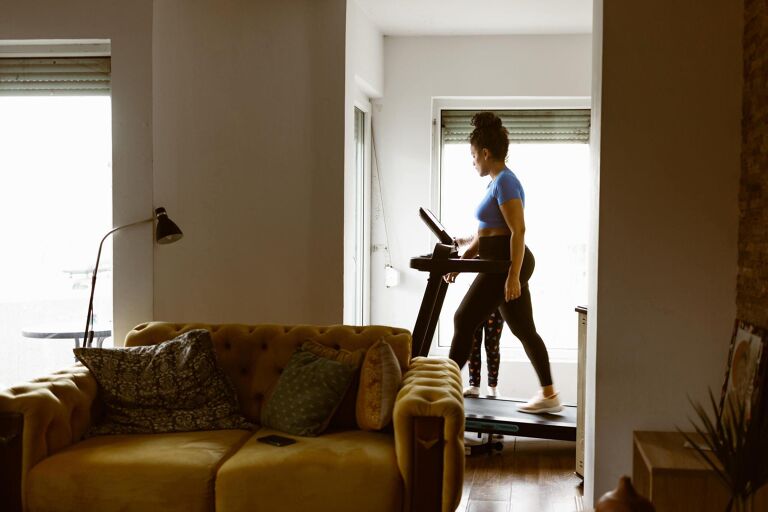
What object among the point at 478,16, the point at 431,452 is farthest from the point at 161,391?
the point at 478,16

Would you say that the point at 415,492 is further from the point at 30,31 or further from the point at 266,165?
the point at 30,31

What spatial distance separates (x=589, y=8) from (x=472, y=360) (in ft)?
7.24

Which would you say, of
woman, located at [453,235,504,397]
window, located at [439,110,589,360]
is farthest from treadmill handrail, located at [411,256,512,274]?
window, located at [439,110,589,360]

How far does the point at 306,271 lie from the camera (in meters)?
4.38

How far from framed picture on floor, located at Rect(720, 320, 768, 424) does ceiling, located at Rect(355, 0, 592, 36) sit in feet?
7.99

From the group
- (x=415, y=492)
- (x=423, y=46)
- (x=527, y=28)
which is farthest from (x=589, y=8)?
(x=415, y=492)

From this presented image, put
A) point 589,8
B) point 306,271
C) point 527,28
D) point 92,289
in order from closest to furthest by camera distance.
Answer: point 92,289
point 306,271
point 589,8
point 527,28

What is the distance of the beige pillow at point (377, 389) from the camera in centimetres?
314

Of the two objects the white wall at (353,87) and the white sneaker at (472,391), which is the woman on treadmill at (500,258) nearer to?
the white sneaker at (472,391)

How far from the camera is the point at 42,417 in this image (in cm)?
294

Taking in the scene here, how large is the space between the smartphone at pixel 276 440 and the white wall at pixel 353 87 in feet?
4.60

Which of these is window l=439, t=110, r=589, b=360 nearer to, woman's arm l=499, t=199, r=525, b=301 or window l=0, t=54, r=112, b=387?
woman's arm l=499, t=199, r=525, b=301

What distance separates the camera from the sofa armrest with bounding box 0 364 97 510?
2.86 meters

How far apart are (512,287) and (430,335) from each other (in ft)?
1.72
